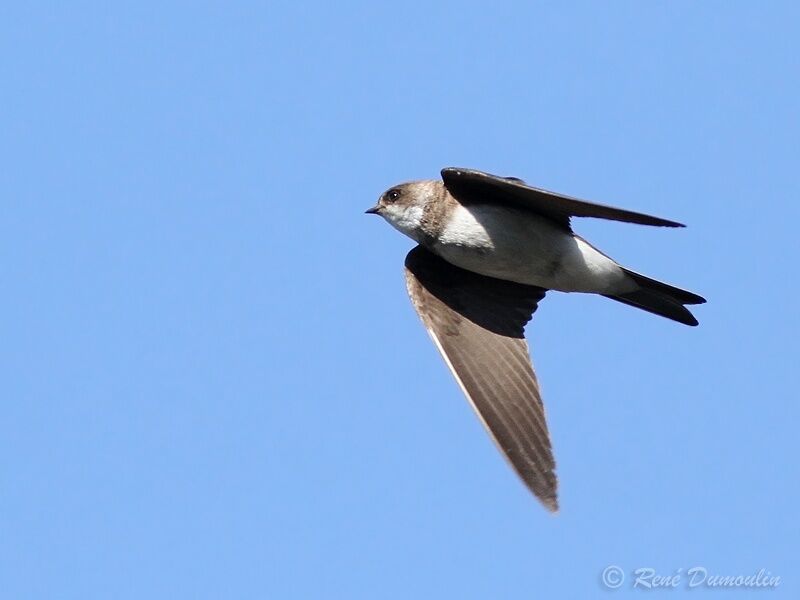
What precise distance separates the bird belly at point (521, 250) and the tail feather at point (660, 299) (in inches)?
4.0

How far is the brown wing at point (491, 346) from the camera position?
7.66m

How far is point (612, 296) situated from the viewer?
28.9 ft

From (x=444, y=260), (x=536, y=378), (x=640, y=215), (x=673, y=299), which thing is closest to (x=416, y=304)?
(x=444, y=260)

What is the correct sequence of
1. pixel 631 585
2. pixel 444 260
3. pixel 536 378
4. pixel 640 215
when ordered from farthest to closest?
pixel 444 260
pixel 536 378
pixel 631 585
pixel 640 215

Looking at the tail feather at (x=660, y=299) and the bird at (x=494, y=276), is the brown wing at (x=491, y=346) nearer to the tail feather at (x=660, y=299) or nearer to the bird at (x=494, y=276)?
the bird at (x=494, y=276)

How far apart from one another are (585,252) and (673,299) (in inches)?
25.4

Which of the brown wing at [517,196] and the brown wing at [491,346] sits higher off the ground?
the brown wing at [517,196]

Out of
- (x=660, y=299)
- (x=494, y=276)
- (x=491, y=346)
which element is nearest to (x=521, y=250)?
(x=494, y=276)

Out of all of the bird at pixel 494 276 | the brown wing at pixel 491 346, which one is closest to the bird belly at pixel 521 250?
the bird at pixel 494 276

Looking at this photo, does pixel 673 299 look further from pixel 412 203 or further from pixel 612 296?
pixel 412 203

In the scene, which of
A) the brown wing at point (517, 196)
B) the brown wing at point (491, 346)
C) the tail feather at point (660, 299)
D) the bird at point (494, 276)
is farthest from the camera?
the tail feather at point (660, 299)

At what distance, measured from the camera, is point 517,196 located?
8.24 m

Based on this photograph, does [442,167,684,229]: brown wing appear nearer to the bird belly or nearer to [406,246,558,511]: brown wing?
the bird belly

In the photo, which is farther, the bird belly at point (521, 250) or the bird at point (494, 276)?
the bird belly at point (521, 250)
